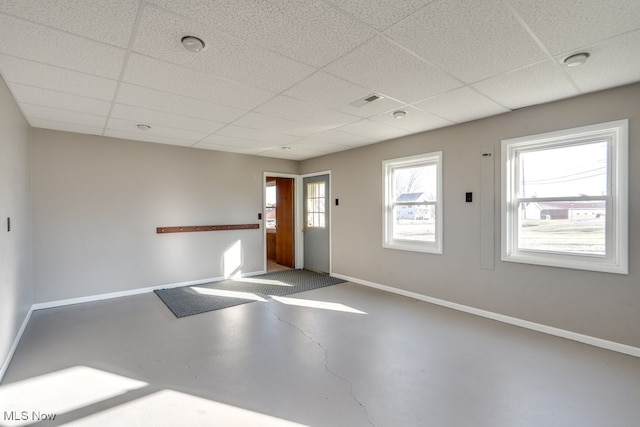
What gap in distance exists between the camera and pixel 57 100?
2846 mm

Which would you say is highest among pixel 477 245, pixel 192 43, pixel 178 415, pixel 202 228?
pixel 192 43

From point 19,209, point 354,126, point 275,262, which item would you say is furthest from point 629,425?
point 275,262

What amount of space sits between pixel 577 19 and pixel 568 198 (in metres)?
1.89

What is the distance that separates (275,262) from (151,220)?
126 inches

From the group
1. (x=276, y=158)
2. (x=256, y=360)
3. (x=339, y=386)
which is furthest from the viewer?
(x=276, y=158)

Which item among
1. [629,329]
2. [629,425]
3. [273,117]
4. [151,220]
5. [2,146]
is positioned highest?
[273,117]

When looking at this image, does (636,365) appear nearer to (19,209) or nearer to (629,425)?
(629,425)

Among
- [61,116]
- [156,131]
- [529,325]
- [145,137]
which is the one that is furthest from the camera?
[145,137]

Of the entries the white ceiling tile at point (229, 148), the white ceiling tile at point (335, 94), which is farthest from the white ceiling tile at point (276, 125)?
the white ceiling tile at point (229, 148)

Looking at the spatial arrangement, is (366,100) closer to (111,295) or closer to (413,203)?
(413,203)

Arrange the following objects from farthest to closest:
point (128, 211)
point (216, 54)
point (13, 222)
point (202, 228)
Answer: point (202, 228), point (128, 211), point (13, 222), point (216, 54)

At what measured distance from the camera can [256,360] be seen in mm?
2531

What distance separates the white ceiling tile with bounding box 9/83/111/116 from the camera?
261 cm

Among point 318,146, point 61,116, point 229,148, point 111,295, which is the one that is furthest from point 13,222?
point 318,146
